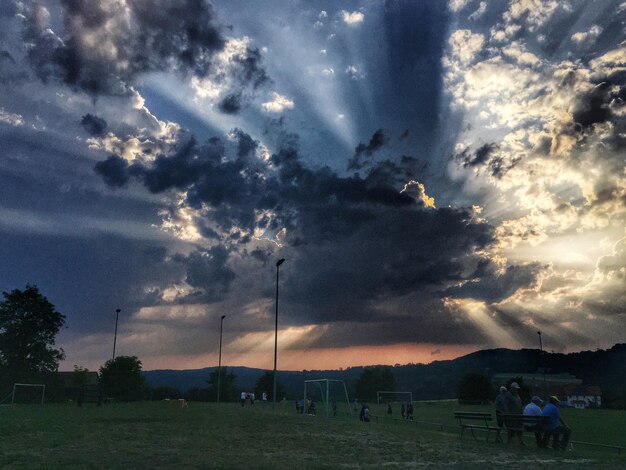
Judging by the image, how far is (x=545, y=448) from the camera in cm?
1619

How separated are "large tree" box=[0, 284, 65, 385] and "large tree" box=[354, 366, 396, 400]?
95242mm

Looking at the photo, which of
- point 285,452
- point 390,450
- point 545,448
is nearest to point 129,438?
point 285,452

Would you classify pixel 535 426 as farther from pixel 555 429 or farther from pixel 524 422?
pixel 555 429

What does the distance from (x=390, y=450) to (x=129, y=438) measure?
8485 mm

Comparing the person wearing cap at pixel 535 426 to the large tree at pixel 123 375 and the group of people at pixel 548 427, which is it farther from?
the large tree at pixel 123 375

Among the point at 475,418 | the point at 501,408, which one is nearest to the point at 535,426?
the point at 501,408

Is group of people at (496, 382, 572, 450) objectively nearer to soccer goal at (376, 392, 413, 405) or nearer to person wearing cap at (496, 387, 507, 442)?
person wearing cap at (496, 387, 507, 442)

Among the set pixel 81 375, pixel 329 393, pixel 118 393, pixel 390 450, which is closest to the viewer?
pixel 390 450

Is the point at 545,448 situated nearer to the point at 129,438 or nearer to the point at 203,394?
the point at 129,438

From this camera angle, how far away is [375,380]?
15700 centimetres

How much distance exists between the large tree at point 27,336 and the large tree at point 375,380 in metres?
95.2

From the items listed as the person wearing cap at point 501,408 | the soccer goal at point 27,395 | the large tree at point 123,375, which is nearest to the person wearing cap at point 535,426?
the person wearing cap at point 501,408

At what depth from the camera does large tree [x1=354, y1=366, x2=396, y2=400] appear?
15486 cm

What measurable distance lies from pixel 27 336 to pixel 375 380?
10377 centimetres
